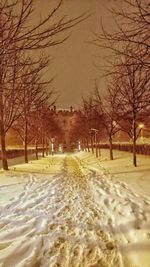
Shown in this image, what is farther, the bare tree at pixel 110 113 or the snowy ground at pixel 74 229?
the bare tree at pixel 110 113

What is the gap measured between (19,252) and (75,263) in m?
0.95

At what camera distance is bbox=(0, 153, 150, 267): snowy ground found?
471 centimetres

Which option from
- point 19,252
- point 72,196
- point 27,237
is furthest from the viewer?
point 72,196

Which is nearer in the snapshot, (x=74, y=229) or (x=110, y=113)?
(x=74, y=229)

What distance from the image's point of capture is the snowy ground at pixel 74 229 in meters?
4.71

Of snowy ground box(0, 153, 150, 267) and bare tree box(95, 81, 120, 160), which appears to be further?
bare tree box(95, 81, 120, 160)

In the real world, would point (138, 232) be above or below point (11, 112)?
below

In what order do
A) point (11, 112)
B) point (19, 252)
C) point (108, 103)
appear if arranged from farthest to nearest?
1. point (108, 103)
2. point (11, 112)
3. point (19, 252)

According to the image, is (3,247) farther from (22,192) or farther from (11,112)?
(11,112)

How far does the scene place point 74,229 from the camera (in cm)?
614

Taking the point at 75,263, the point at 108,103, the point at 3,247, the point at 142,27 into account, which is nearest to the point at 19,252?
the point at 3,247

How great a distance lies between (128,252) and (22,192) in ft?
19.5

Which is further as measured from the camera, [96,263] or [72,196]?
[72,196]

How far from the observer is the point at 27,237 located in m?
5.66
